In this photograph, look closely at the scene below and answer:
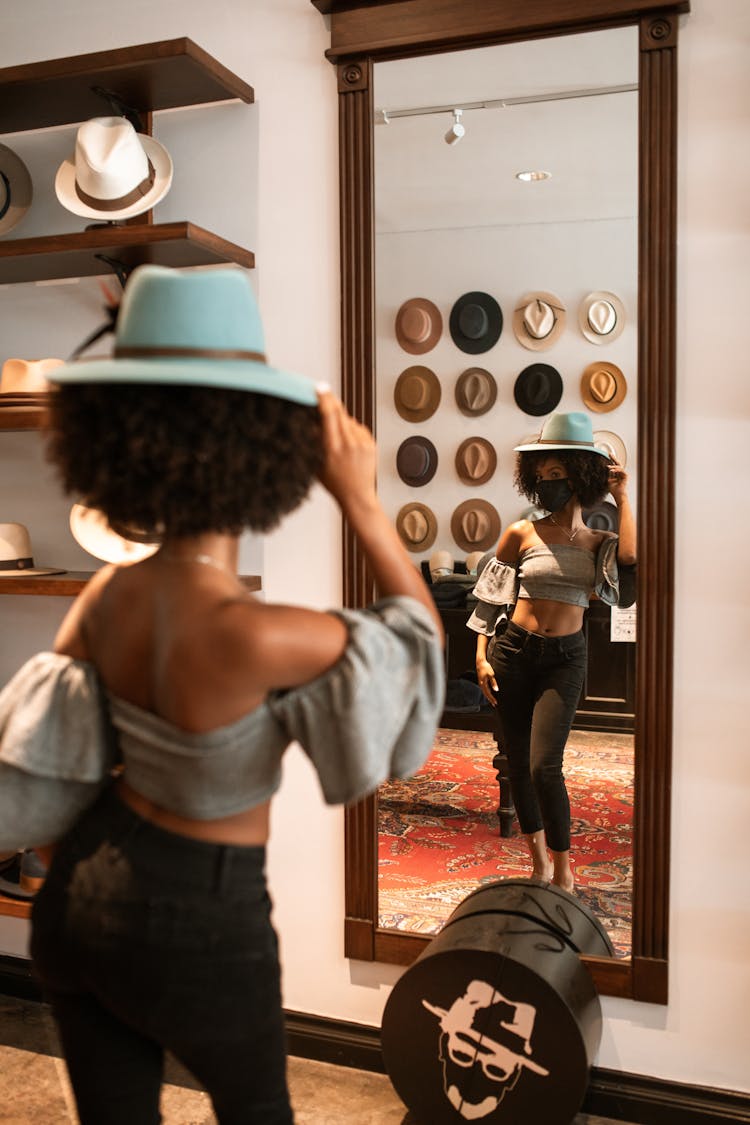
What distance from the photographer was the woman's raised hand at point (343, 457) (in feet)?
4.07

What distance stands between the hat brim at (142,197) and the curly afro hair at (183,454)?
1335 mm

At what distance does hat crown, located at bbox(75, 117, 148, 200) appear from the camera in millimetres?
2322

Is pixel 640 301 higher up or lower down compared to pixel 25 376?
higher up

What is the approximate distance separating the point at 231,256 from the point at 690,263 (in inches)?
40.0

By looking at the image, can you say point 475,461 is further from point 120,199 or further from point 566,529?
point 120,199

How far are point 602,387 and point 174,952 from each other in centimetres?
152

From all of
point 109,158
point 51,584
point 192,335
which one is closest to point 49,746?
point 192,335

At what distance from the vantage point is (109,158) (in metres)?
2.32

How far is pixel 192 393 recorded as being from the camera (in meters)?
1.15

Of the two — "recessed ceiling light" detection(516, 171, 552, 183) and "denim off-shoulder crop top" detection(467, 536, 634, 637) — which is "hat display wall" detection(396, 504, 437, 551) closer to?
"denim off-shoulder crop top" detection(467, 536, 634, 637)

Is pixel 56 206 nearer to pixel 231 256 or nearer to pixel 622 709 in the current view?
pixel 231 256

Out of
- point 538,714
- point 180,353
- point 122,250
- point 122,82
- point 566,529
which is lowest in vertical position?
point 538,714

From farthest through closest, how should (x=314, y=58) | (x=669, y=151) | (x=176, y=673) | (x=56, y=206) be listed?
(x=56, y=206), (x=314, y=58), (x=669, y=151), (x=176, y=673)

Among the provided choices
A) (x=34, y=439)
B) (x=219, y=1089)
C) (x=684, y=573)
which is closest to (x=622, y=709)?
(x=684, y=573)
